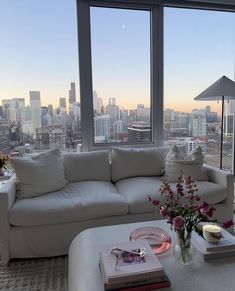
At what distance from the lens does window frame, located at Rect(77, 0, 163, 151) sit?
10.5ft

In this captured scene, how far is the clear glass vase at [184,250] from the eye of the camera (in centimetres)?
137

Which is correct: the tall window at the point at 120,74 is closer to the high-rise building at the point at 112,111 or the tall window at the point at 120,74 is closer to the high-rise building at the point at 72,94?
the high-rise building at the point at 112,111

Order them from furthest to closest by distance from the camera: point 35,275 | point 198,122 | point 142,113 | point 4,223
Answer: point 198,122, point 142,113, point 4,223, point 35,275

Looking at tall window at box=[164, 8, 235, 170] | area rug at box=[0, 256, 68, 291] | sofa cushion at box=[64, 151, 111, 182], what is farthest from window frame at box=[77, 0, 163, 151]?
area rug at box=[0, 256, 68, 291]

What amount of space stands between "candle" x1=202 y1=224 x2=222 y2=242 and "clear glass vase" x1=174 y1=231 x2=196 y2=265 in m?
0.14

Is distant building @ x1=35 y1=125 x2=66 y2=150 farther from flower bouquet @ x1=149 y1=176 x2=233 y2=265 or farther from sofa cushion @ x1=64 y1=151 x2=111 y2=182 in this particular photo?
flower bouquet @ x1=149 y1=176 x2=233 y2=265

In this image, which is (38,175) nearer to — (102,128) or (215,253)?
(102,128)

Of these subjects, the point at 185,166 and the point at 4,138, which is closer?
the point at 185,166

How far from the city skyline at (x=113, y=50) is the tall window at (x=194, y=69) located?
0.04ft

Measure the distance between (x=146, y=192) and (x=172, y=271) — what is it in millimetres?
1083

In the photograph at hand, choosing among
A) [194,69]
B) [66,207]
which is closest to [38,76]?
[66,207]

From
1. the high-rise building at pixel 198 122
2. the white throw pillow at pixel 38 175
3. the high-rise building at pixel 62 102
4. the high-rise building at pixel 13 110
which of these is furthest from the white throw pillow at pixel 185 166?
the high-rise building at pixel 13 110

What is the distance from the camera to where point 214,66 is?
3.67m

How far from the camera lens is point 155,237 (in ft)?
5.36
